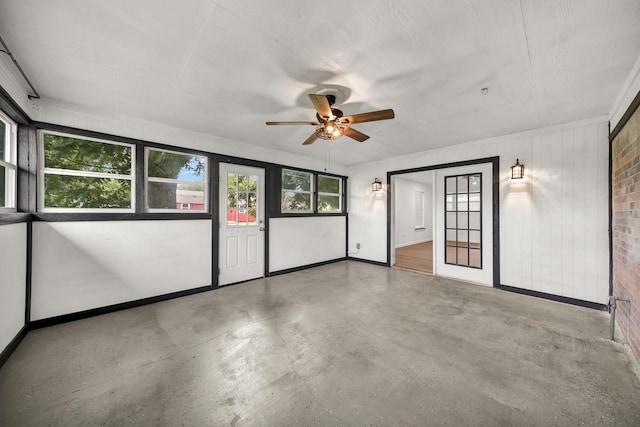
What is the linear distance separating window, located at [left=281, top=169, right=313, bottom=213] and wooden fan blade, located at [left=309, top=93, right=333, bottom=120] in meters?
2.70

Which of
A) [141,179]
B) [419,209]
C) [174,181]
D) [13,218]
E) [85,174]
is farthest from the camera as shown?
[419,209]

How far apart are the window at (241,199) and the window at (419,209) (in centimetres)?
659

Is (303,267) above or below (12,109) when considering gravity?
below

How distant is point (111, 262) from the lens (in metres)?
3.11

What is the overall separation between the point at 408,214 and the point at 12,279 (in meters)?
8.81

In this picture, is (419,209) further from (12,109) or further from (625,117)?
(12,109)

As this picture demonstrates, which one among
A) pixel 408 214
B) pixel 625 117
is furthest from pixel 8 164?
pixel 408 214

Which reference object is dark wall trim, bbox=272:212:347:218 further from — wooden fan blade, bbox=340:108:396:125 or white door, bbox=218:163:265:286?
wooden fan blade, bbox=340:108:396:125

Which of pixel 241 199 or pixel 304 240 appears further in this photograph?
pixel 304 240

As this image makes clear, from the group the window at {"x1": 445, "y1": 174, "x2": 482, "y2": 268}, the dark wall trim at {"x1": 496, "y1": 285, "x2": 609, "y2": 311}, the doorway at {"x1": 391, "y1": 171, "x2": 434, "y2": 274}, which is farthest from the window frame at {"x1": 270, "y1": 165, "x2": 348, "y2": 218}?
the dark wall trim at {"x1": 496, "y1": 285, "x2": 609, "y2": 311}

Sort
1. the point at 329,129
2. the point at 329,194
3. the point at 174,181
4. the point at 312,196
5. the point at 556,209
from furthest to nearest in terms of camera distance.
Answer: the point at 329,194 → the point at 312,196 → the point at 174,181 → the point at 556,209 → the point at 329,129

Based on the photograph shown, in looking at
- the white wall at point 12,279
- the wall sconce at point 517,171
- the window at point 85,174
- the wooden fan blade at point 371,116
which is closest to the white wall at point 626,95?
the wall sconce at point 517,171

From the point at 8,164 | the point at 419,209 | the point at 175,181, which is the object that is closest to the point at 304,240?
the point at 175,181

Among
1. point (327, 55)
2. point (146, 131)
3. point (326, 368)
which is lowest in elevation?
point (326, 368)
